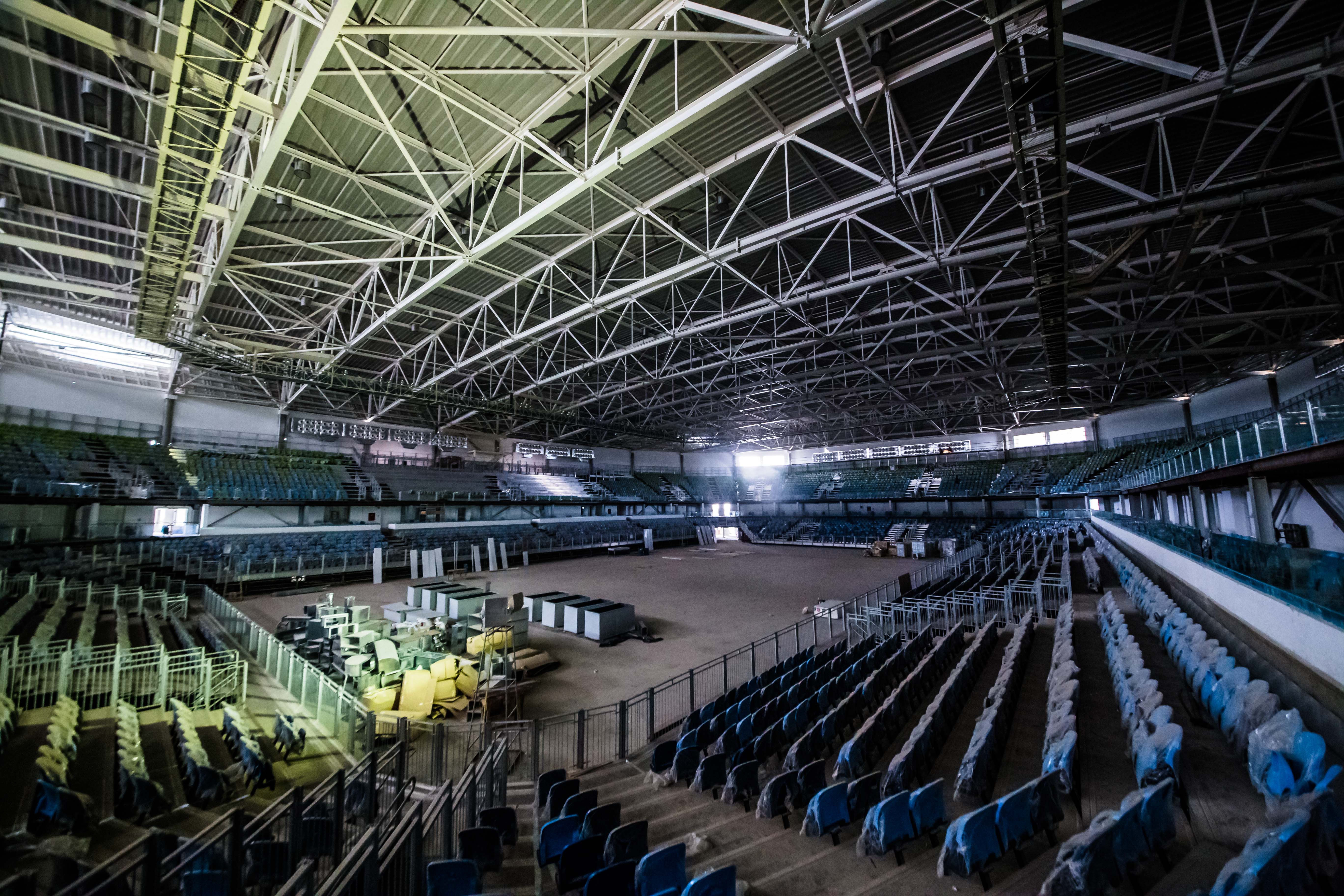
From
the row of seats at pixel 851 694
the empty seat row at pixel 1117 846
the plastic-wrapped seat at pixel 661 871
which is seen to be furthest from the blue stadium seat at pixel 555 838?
the empty seat row at pixel 1117 846

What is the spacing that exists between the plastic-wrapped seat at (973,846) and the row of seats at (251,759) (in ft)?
27.3

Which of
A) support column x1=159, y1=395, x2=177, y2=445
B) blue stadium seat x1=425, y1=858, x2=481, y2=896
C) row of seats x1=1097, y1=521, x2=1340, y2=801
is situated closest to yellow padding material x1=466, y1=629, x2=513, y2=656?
blue stadium seat x1=425, y1=858, x2=481, y2=896

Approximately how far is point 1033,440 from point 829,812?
55.1 meters

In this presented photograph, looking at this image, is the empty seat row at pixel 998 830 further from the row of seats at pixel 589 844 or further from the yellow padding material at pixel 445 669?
the yellow padding material at pixel 445 669

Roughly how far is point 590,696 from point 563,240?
1413 centimetres

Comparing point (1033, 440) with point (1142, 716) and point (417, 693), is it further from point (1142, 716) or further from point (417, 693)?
point (417, 693)

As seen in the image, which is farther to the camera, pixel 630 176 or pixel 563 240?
pixel 563 240

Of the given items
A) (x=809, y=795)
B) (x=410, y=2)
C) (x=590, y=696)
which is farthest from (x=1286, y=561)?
(x=410, y=2)

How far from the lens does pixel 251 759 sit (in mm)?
7023

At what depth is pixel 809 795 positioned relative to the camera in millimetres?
6176

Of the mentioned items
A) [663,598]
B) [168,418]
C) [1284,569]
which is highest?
[168,418]

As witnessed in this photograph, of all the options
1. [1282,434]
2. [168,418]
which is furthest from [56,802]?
[168,418]

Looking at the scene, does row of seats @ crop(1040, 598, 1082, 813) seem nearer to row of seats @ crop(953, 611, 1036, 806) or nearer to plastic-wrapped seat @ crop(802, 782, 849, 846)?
row of seats @ crop(953, 611, 1036, 806)

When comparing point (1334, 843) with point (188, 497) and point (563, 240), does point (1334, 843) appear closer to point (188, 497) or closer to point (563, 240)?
point (563, 240)
